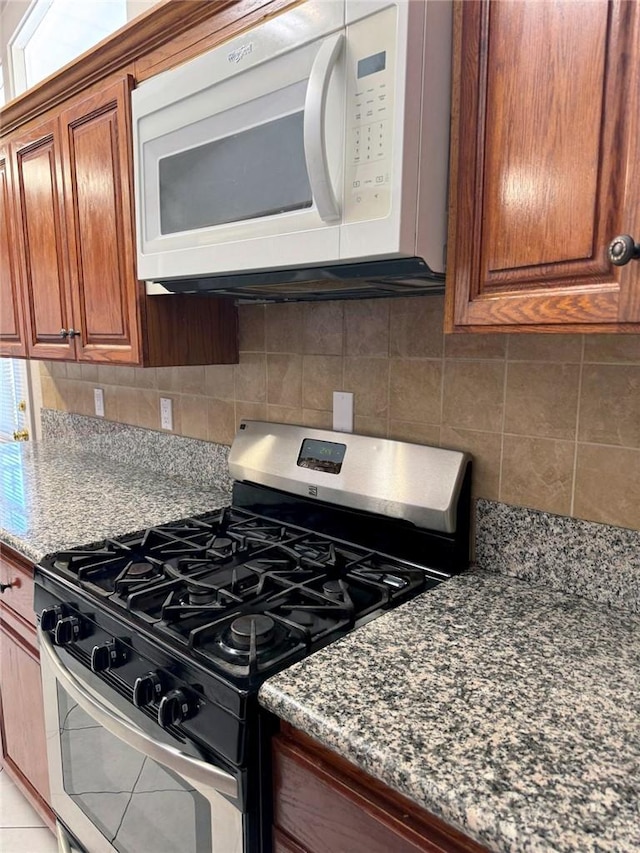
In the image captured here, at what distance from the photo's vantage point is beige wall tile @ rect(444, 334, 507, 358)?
47.0 inches

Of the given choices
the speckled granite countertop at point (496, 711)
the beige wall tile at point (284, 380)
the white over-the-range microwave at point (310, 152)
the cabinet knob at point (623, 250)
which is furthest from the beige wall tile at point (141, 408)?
the cabinet knob at point (623, 250)

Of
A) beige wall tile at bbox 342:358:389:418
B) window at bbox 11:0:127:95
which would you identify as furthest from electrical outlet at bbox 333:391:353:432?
window at bbox 11:0:127:95

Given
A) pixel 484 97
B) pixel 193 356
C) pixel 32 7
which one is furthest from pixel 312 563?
pixel 32 7

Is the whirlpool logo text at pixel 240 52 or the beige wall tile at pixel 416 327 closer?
the whirlpool logo text at pixel 240 52

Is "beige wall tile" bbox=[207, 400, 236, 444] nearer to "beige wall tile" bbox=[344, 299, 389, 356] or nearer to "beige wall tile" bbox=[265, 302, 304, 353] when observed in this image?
"beige wall tile" bbox=[265, 302, 304, 353]

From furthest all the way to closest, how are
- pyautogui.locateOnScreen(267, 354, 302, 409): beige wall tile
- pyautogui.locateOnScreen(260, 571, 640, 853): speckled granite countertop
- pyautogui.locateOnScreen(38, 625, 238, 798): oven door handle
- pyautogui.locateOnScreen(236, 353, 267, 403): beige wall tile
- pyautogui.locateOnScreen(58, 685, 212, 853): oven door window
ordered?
pyautogui.locateOnScreen(236, 353, 267, 403): beige wall tile, pyautogui.locateOnScreen(267, 354, 302, 409): beige wall tile, pyautogui.locateOnScreen(58, 685, 212, 853): oven door window, pyautogui.locateOnScreen(38, 625, 238, 798): oven door handle, pyautogui.locateOnScreen(260, 571, 640, 853): speckled granite countertop

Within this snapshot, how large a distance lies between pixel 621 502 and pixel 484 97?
73 cm

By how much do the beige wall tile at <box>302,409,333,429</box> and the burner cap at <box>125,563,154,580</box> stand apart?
0.57 metres

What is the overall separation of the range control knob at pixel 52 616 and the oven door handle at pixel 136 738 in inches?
1.6

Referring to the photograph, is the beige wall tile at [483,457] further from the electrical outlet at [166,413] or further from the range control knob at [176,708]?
the electrical outlet at [166,413]

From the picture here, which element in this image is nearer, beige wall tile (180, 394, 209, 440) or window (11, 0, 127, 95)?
beige wall tile (180, 394, 209, 440)

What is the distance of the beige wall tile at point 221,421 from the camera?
1843 mm

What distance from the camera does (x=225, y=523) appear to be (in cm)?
154

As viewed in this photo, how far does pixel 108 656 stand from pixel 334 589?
440mm
